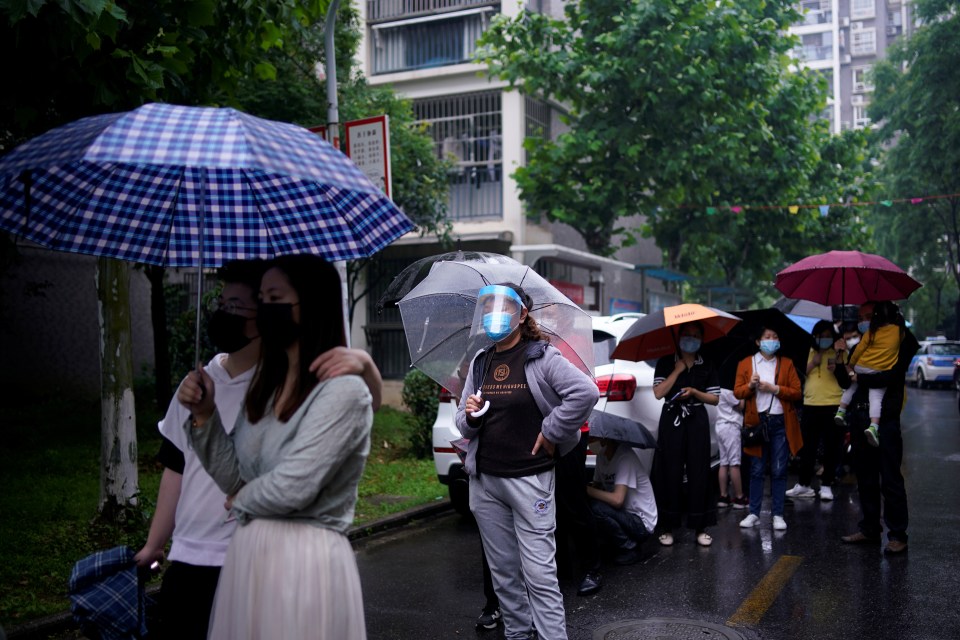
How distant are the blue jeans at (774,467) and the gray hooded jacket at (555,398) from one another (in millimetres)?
4220

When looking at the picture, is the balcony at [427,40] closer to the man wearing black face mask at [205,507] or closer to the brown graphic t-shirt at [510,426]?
the brown graphic t-shirt at [510,426]

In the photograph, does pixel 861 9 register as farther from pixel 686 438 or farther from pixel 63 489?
pixel 63 489

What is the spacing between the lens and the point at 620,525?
700cm

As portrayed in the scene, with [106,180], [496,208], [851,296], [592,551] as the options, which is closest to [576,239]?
[496,208]

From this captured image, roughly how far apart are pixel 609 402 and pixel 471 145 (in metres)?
14.2

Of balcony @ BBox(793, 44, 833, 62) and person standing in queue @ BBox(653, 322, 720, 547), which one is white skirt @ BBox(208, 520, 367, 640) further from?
balcony @ BBox(793, 44, 833, 62)

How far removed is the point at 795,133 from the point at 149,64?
62.7 feet

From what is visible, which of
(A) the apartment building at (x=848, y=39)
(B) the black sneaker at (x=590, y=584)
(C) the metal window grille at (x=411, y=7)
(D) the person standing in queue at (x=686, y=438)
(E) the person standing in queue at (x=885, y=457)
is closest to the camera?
(B) the black sneaker at (x=590, y=584)

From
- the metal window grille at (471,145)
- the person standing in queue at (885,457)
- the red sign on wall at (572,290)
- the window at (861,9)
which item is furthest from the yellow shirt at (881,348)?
the window at (861,9)

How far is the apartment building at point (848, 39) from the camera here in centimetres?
8538

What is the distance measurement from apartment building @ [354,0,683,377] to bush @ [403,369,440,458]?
28.1 ft

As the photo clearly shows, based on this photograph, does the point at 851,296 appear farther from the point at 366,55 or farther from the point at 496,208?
the point at 366,55

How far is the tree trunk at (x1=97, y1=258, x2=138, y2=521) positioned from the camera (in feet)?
23.9

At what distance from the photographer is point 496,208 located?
21172mm
